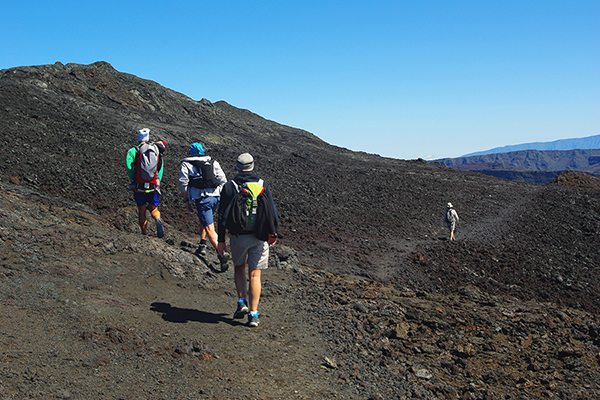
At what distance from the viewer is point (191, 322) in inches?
179

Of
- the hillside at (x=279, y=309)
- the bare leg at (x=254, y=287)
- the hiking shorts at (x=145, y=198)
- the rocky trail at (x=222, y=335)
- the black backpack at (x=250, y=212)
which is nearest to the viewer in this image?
the rocky trail at (x=222, y=335)

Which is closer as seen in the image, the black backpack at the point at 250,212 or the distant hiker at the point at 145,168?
the black backpack at the point at 250,212

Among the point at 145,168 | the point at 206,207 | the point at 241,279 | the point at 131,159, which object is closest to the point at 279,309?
the point at 241,279

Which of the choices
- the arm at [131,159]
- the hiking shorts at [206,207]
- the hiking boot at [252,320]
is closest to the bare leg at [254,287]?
the hiking boot at [252,320]

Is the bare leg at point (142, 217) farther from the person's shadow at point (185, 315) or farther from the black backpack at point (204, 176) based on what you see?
the person's shadow at point (185, 315)

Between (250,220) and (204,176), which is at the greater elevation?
(204,176)

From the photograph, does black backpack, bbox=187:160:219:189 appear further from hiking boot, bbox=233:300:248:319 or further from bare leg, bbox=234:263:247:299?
hiking boot, bbox=233:300:248:319

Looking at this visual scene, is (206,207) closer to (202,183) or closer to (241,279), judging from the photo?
(202,183)

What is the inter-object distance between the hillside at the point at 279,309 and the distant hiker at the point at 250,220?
665 mm

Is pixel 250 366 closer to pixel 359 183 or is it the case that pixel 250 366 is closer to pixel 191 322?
pixel 191 322

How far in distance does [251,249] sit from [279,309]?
118 centimetres

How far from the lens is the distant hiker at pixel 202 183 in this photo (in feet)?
19.9

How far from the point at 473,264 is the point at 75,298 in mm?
9983

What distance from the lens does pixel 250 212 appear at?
14.6ft
